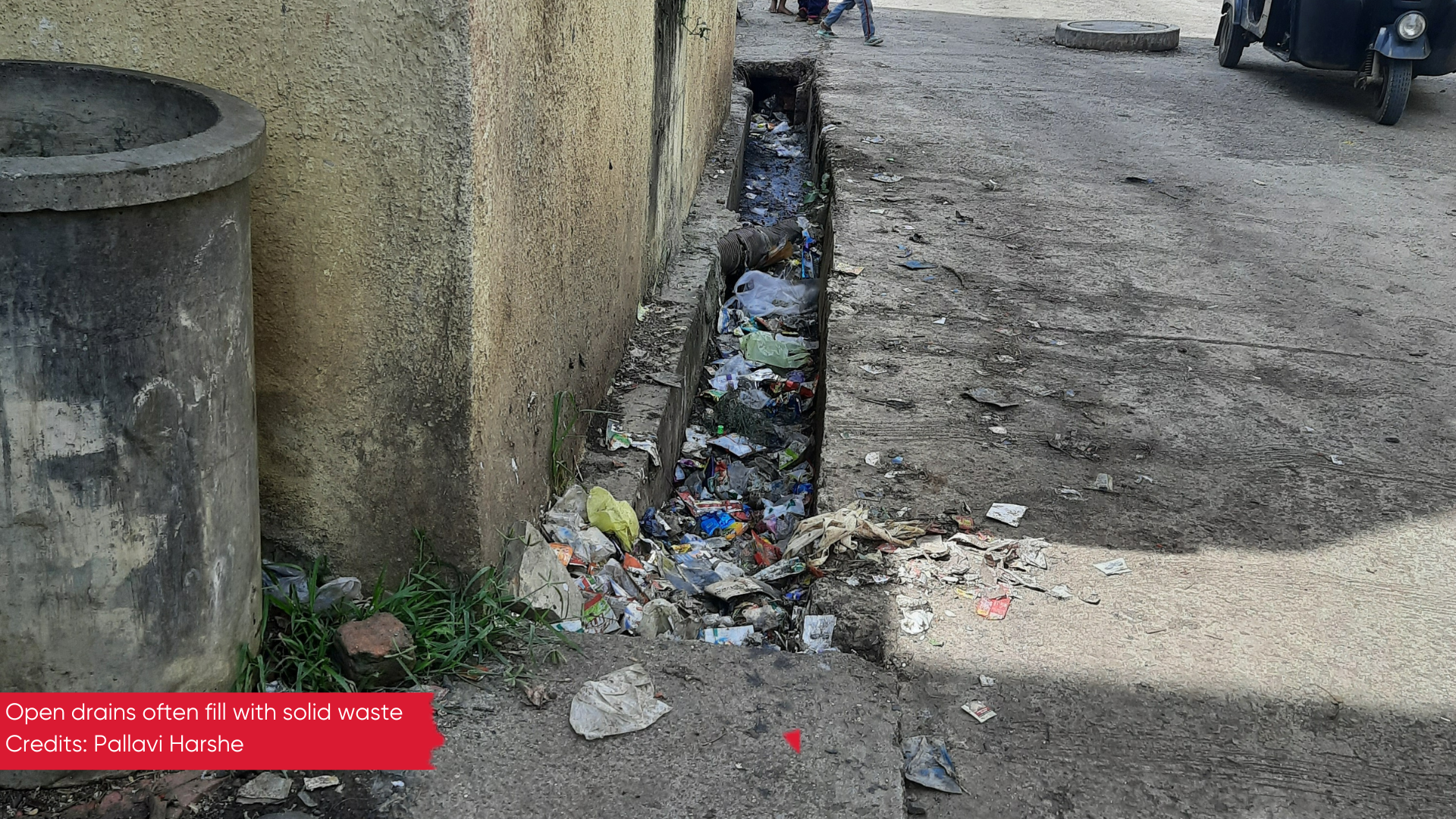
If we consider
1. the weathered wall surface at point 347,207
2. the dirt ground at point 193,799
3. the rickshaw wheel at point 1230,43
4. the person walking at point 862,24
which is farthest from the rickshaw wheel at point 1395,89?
the dirt ground at point 193,799

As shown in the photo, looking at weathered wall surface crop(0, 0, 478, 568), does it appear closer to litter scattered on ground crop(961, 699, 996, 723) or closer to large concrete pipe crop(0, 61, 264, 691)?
large concrete pipe crop(0, 61, 264, 691)

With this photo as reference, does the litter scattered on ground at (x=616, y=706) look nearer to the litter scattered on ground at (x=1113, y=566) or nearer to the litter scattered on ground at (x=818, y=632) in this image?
the litter scattered on ground at (x=818, y=632)

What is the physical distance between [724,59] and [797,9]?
19.9 feet

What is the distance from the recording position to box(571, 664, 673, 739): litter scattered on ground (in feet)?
6.93

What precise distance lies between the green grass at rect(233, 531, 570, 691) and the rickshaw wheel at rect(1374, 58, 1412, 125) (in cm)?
813

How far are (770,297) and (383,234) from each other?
3605 millimetres

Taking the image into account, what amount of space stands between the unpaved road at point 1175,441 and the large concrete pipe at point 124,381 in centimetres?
132

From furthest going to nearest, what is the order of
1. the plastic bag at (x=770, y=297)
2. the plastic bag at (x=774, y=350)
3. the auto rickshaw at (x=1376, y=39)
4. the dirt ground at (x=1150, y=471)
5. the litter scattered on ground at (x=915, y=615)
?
the auto rickshaw at (x=1376, y=39), the plastic bag at (x=770, y=297), the plastic bag at (x=774, y=350), the litter scattered on ground at (x=915, y=615), the dirt ground at (x=1150, y=471)

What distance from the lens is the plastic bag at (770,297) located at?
5.56 meters

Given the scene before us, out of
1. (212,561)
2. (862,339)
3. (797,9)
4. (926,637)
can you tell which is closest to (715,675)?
(926,637)

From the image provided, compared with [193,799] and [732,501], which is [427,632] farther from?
[732,501]

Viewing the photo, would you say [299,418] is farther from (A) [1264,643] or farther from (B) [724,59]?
(B) [724,59]

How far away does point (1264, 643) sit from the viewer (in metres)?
2.54
